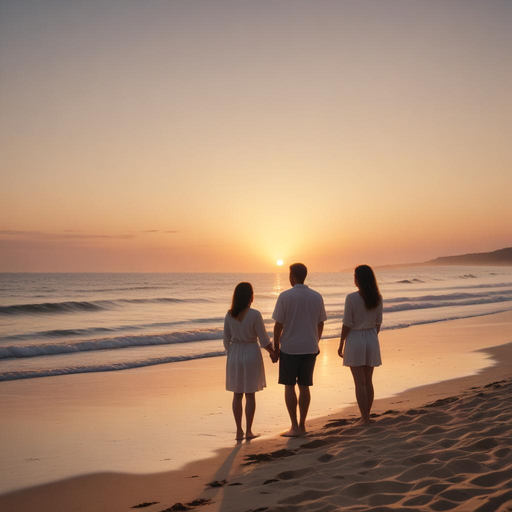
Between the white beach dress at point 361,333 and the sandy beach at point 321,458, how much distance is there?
0.79 meters

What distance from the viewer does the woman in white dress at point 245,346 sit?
6535 millimetres

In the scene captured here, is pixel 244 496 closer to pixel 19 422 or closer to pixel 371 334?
pixel 371 334

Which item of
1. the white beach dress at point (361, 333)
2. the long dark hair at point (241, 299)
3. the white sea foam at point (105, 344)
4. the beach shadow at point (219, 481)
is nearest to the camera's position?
the beach shadow at point (219, 481)

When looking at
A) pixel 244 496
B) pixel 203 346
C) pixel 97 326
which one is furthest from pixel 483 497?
pixel 97 326

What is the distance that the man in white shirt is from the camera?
6539 millimetres

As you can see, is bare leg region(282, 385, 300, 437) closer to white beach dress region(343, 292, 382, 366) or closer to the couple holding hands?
the couple holding hands

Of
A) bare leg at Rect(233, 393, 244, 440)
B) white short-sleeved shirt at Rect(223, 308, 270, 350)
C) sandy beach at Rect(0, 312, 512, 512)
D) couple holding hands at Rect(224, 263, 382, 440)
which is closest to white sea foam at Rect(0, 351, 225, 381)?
sandy beach at Rect(0, 312, 512, 512)

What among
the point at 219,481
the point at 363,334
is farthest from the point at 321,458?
the point at 363,334

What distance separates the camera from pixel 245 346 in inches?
263

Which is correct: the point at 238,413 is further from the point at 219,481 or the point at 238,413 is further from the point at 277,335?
the point at 219,481

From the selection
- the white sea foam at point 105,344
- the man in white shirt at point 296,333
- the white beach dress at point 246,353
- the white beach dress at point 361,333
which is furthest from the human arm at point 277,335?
the white sea foam at point 105,344

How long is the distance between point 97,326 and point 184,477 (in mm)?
19386

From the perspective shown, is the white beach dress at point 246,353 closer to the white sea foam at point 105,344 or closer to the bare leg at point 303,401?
the bare leg at point 303,401

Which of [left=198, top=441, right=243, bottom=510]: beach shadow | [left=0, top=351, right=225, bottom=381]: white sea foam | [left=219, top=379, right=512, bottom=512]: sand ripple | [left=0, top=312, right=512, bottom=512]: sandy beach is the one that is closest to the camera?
[left=219, top=379, right=512, bottom=512]: sand ripple
